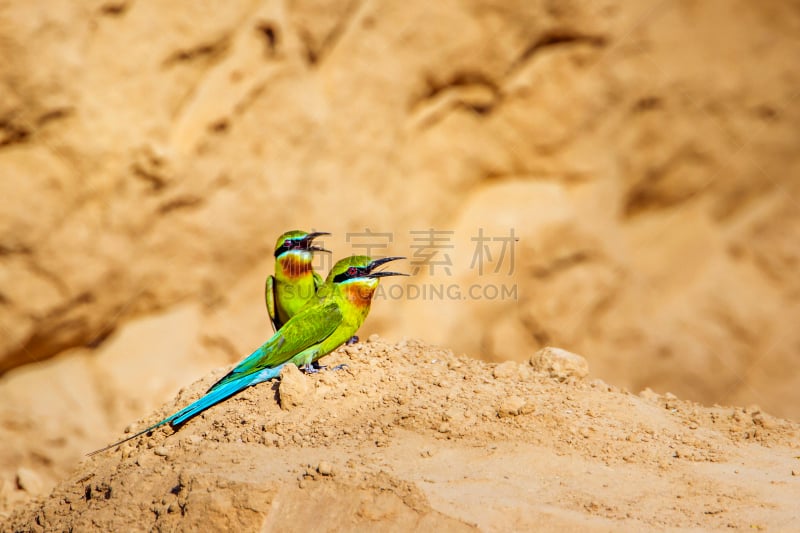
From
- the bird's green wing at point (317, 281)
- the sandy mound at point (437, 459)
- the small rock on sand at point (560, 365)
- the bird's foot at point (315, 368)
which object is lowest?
the sandy mound at point (437, 459)

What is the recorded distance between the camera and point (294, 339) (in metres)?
3.60

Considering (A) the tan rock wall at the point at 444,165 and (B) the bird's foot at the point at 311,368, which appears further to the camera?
(A) the tan rock wall at the point at 444,165

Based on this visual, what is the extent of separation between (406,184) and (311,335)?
14.0 feet

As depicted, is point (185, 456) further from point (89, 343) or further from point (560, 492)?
point (89, 343)

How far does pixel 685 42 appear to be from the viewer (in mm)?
7883

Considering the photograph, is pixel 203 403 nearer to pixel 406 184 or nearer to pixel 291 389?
pixel 291 389

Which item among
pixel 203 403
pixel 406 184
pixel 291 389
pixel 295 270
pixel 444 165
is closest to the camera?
pixel 291 389

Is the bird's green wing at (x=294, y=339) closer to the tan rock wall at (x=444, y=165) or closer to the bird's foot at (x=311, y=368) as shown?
the bird's foot at (x=311, y=368)

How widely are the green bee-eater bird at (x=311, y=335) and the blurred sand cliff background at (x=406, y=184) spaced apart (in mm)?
3240

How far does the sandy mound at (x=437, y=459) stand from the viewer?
8.50 ft

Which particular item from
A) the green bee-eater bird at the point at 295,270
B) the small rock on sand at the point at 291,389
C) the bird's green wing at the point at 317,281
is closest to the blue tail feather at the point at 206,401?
the small rock on sand at the point at 291,389

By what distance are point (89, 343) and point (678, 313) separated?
5681 mm

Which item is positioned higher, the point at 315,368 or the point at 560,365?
the point at 560,365

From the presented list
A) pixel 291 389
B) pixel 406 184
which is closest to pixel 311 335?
pixel 291 389
